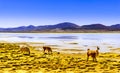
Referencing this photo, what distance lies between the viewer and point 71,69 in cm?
1526

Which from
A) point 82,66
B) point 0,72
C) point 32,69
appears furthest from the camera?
point 82,66

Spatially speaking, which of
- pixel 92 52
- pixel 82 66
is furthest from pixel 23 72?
pixel 92 52

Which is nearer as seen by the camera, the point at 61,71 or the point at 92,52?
the point at 61,71

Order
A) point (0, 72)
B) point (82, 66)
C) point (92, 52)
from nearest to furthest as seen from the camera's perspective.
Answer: point (0, 72)
point (82, 66)
point (92, 52)

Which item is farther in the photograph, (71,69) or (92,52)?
(92,52)

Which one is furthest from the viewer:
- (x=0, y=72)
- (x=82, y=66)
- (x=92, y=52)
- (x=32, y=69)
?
(x=92, y=52)

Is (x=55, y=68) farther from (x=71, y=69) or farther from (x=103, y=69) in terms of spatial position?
(x=103, y=69)

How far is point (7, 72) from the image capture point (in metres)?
14.1

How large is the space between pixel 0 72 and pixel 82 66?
5263mm

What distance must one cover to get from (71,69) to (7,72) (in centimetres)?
371

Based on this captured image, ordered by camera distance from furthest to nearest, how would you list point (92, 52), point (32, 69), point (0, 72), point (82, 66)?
point (92, 52) < point (82, 66) < point (32, 69) < point (0, 72)

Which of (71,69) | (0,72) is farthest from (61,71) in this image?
(0,72)

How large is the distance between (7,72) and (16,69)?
3.85 ft

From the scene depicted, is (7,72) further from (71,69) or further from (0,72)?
(71,69)
